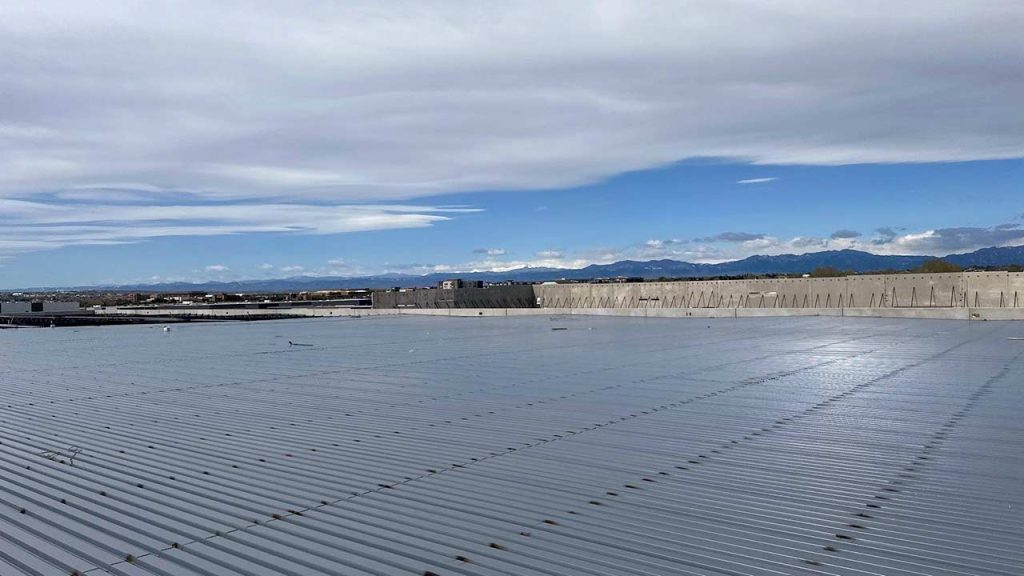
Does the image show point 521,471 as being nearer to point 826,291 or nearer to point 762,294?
point 826,291

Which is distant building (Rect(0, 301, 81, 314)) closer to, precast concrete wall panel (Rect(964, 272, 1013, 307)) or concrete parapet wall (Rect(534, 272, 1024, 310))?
concrete parapet wall (Rect(534, 272, 1024, 310))

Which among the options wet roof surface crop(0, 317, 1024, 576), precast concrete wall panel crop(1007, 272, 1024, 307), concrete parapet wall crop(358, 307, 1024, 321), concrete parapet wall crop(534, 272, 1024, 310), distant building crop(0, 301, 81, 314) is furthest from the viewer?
distant building crop(0, 301, 81, 314)

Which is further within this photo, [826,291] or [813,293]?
[813,293]

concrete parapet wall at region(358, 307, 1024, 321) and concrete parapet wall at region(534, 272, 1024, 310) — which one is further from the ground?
concrete parapet wall at region(534, 272, 1024, 310)

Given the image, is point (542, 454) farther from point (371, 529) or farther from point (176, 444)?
point (176, 444)

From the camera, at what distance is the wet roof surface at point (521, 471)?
6371mm

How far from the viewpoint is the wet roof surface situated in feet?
20.9

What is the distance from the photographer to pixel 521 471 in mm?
9188

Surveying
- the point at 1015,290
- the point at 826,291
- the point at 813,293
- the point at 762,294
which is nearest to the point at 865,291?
the point at 826,291

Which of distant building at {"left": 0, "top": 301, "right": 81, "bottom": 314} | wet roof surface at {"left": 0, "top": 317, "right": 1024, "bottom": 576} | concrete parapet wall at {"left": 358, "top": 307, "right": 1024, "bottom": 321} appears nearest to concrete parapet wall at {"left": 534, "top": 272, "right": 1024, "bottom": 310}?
concrete parapet wall at {"left": 358, "top": 307, "right": 1024, "bottom": 321}

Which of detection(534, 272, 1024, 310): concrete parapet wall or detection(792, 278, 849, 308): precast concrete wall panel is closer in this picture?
detection(534, 272, 1024, 310): concrete parapet wall

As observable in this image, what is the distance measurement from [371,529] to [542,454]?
138 inches

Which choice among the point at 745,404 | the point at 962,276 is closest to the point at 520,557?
the point at 745,404

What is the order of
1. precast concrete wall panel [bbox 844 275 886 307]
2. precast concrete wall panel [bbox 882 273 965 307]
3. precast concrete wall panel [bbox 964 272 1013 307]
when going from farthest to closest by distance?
1. precast concrete wall panel [bbox 844 275 886 307]
2. precast concrete wall panel [bbox 882 273 965 307]
3. precast concrete wall panel [bbox 964 272 1013 307]
